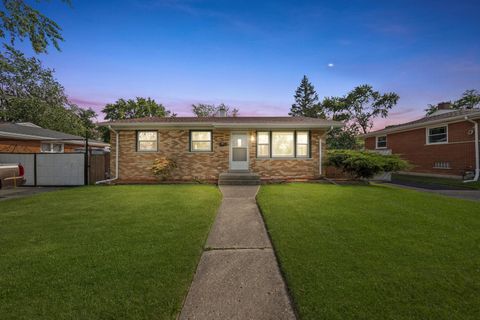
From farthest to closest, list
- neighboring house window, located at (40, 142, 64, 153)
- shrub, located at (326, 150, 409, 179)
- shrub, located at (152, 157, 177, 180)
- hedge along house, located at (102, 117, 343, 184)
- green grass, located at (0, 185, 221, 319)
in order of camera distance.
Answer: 1. neighboring house window, located at (40, 142, 64, 153)
2. hedge along house, located at (102, 117, 343, 184)
3. shrub, located at (152, 157, 177, 180)
4. shrub, located at (326, 150, 409, 179)
5. green grass, located at (0, 185, 221, 319)

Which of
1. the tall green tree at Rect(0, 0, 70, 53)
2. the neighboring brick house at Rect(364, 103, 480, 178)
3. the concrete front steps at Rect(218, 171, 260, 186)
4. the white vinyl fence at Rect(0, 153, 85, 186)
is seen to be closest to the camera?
the tall green tree at Rect(0, 0, 70, 53)

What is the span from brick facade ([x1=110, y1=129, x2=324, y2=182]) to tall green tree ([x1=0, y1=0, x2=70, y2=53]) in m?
6.40

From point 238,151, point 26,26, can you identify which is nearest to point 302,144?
point 238,151

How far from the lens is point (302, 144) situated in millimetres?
11961

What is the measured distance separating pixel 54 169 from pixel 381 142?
82.0ft

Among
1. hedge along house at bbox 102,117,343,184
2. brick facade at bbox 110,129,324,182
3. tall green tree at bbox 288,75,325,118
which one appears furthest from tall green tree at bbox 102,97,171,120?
tall green tree at bbox 288,75,325,118

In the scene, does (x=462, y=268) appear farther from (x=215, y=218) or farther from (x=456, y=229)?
(x=215, y=218)

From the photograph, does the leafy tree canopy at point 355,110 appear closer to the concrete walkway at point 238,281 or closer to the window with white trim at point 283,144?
the window with white trim at point 283,144

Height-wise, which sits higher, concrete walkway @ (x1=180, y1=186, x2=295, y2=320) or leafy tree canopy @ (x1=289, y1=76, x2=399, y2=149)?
leafy tree canopy @ (x1=289, y1=76, x2=399, y2=149)

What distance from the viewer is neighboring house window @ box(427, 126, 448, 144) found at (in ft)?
46.5

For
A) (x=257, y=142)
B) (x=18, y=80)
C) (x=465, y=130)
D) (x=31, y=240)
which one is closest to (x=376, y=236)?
(x=31, y=240)

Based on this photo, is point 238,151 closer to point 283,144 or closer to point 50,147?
point 283,144

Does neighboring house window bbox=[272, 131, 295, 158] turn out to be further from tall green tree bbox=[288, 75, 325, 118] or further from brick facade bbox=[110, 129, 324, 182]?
tall green tree bbox=[288, 75, 325, 118]

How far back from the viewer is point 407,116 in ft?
103
